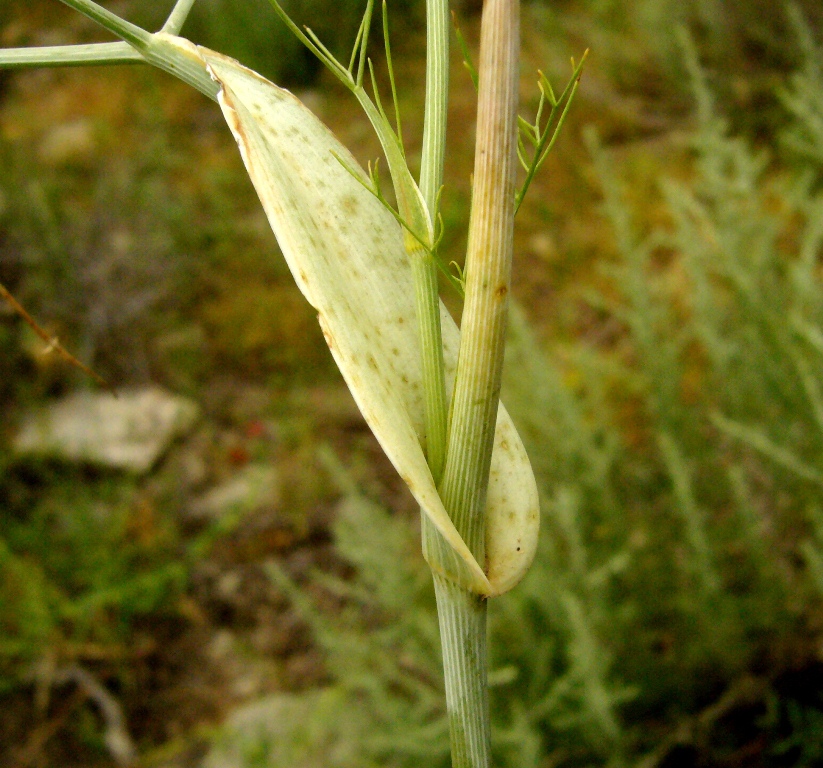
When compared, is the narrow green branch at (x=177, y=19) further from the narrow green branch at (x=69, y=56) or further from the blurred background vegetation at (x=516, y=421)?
the blurred background vegetation at (x=516, y=421)

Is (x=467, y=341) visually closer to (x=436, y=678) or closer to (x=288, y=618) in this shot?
(x=436, y=678)

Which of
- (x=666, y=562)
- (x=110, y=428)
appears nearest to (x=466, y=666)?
(x=666, y=562)

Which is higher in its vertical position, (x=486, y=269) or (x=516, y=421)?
(x=486, y=269)

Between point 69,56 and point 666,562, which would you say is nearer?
point 69,56

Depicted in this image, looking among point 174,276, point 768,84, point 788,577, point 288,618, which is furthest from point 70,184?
point 788,577

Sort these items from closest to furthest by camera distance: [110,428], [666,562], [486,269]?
[486,269], [666,562], [110,428]

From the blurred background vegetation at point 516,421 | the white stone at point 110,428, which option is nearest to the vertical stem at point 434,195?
the blurred background vegetation at point 516,421

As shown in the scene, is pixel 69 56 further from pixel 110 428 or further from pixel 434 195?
pixel 110 428
